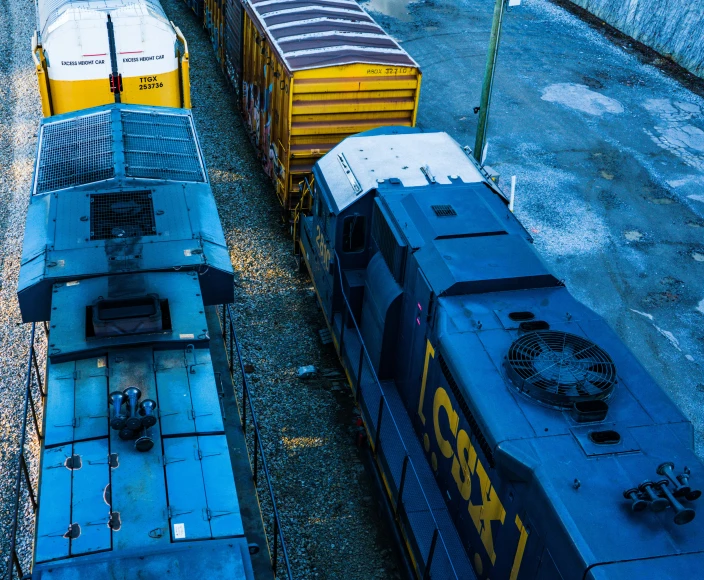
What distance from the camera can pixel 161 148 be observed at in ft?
38.1

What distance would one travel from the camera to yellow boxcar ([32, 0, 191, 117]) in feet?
47.1

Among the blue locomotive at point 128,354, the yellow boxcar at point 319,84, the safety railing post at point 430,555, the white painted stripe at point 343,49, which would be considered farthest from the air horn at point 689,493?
the white painted stripe at point 343,49

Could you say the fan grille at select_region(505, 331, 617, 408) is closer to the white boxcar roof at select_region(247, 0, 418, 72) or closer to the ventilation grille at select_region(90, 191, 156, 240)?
the ventilation grille at select_region(90, 191, 156, 240)

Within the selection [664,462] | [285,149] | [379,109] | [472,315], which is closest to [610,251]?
[379,109]

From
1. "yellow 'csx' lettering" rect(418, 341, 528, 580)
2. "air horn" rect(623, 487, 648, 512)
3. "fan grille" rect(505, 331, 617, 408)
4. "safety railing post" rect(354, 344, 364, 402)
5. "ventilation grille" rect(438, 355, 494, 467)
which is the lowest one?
"safety railing post" rect(354, 344, 364, 402)

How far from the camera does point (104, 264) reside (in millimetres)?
9273

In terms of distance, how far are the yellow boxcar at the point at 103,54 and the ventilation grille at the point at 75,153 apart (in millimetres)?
2802

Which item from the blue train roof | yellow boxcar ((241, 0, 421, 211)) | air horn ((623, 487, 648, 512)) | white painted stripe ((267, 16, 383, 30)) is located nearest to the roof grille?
the blue train roof

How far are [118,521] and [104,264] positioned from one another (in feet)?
12.2

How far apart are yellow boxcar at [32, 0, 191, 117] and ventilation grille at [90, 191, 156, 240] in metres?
5.42

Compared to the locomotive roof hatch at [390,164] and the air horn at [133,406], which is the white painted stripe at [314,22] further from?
the air horn at [133,406]

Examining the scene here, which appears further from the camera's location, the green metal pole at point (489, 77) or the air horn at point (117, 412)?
the green metal pole at point (489, 77)

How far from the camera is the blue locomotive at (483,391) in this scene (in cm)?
662

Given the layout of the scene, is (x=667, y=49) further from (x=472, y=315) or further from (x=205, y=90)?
(x=472, y=315)
